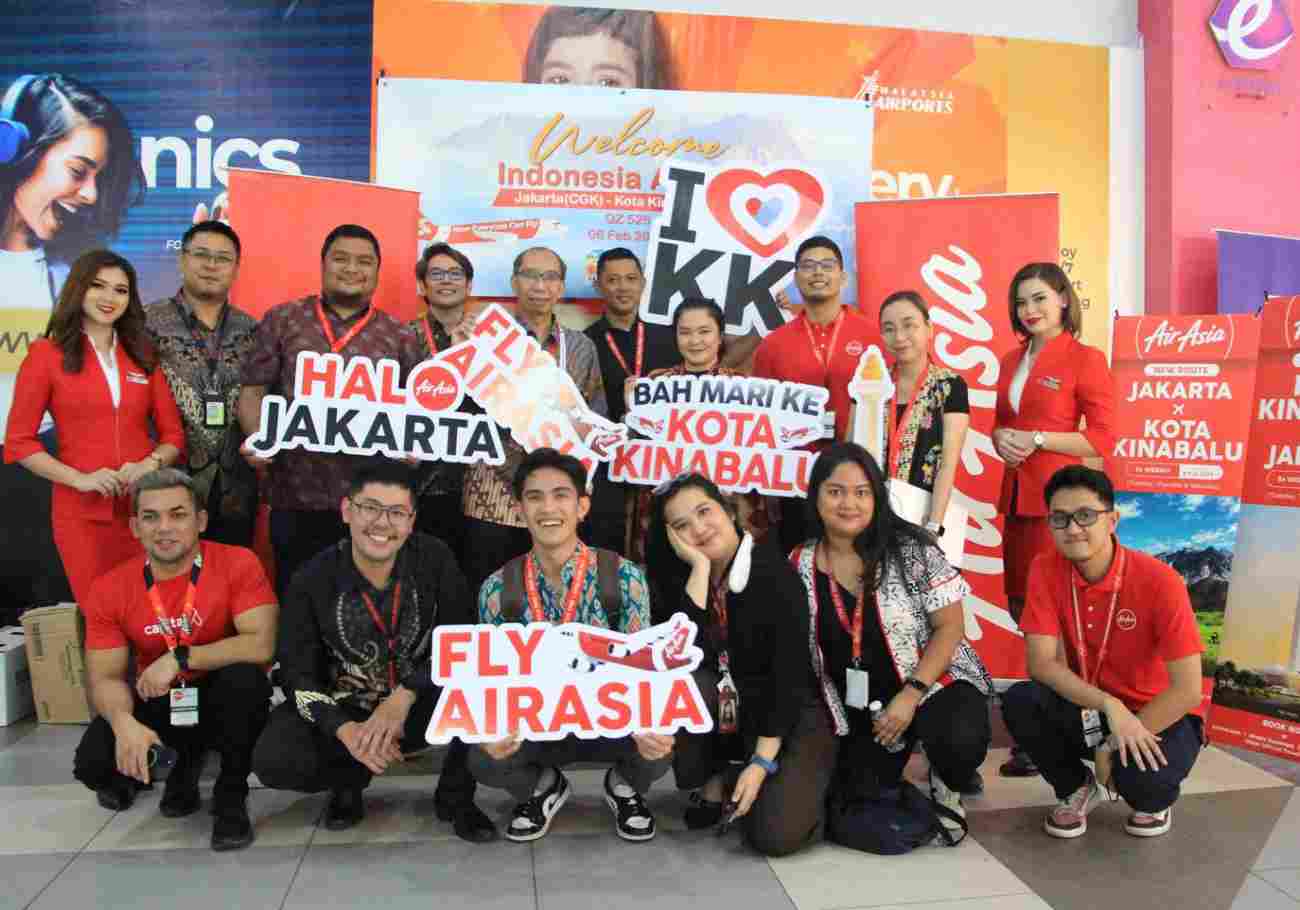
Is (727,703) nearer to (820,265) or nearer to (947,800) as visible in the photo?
(947,800)

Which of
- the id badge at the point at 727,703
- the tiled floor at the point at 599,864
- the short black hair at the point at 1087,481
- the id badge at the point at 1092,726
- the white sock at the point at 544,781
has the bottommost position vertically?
the tiled floor at the point at 599,864

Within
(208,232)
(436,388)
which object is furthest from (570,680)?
(208,232)

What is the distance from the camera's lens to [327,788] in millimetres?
2531

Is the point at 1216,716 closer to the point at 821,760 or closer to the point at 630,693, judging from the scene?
the point at 821,760

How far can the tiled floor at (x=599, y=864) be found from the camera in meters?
2.15

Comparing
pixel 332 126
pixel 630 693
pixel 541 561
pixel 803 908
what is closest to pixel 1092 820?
pixel 803 908

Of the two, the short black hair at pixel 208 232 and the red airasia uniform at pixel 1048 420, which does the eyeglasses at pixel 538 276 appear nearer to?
the short black hair at pixel 208 232

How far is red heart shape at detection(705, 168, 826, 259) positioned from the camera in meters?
4.11

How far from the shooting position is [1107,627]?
2.58 m

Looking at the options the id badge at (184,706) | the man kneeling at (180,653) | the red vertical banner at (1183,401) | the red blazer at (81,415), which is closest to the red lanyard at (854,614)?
the man kneeling at (180,653)

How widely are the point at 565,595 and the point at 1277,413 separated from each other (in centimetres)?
274

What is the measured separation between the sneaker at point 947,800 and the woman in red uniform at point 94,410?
2470mm

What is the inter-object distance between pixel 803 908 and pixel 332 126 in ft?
12.3

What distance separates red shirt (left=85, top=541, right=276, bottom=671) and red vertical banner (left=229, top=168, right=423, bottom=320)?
1.55 meters
